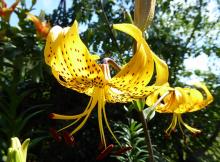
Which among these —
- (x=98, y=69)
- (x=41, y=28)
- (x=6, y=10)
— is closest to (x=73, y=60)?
(x=98, y=69)

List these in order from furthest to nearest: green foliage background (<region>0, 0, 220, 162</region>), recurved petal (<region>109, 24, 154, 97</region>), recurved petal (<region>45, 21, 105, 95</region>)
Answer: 1. green foliage background (<region>0, 0, 220, 162</region>)
2. recurved petal (<region>45, 21, 105, 95</region>)
3. recurved petal (<region>109, 24, 154, 97</region>)

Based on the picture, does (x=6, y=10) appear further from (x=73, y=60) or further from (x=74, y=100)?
(x=73, y=60)

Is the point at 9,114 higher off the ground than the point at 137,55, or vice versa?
the point at 137,55

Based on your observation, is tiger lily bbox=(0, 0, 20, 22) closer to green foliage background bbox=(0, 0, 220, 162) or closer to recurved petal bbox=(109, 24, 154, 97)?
green foliage background bbox=(0, 0, 220, 162)

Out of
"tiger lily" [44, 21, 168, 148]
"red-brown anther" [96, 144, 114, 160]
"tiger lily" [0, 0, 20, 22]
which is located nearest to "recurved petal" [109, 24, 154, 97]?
"tiger lily" [44, 21, 168, 148]

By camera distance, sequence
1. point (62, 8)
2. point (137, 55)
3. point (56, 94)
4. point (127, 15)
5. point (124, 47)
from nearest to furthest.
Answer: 1. point (137, 55)
2. point (127, 15)
3. point (124, 47)
4. point (56, 94)
5. point (62, 8)

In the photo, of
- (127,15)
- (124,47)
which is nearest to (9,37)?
(124,47)

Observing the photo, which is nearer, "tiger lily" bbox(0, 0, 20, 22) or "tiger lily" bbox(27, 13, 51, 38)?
"tiger lily" bbox(27, 13, 51, 38)

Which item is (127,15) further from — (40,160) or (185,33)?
(185,33)

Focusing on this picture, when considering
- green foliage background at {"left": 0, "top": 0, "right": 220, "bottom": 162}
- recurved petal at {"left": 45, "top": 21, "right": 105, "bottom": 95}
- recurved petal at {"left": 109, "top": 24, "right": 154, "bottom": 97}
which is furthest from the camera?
green foliage background at {"left": 0, "top": 0, "right": 220, "bottom": 162}
